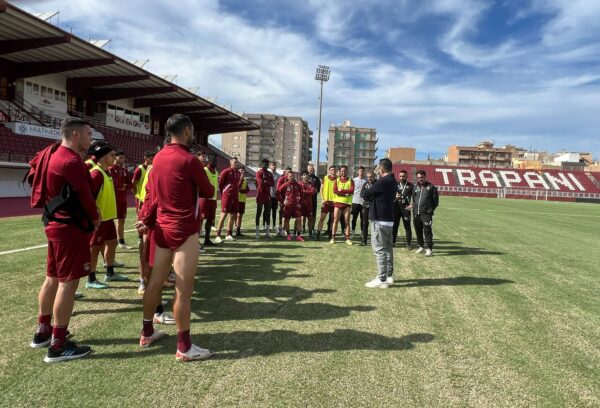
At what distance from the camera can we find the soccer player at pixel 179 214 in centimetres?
320

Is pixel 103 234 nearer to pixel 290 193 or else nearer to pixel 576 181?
pixel 290 193

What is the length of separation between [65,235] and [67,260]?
0.21 meters

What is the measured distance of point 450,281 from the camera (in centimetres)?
661

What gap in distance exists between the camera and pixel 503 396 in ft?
9.80

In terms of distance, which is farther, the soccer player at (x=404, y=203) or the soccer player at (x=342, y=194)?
the soccer player at (x=342, y=194)

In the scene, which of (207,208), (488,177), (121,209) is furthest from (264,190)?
(488,177)

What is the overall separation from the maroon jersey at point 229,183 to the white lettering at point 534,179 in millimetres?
68556

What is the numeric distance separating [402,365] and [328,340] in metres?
0.79

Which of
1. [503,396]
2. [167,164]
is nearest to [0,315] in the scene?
[167,164]

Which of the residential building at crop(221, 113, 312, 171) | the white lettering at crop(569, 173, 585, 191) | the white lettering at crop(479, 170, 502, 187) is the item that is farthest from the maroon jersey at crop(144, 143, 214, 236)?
the residential building at crop(221, 113, 312, 171)

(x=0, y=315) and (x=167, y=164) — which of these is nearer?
(x=167, y=164)

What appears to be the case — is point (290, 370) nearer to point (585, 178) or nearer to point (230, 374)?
point (230, 374)

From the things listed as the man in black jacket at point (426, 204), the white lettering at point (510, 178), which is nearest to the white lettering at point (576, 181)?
the white lettering at point (510, 178)

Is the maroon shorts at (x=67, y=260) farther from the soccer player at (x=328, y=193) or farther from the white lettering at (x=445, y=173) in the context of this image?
the white lettering at (x=445, y=173)
